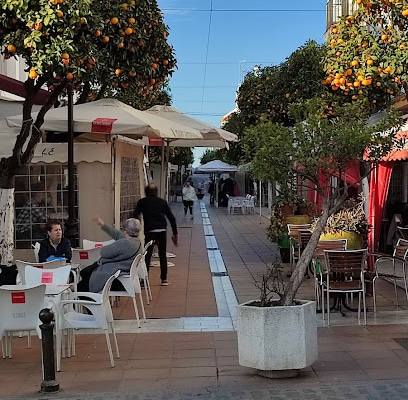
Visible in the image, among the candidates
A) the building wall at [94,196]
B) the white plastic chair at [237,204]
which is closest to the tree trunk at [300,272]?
the building wall at [94,196]

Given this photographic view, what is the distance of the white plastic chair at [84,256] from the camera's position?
31.9 feet

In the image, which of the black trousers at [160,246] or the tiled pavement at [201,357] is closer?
the tiled pavement at [201,357]

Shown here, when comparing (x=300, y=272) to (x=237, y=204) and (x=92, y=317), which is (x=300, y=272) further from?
(x=237, y=204)

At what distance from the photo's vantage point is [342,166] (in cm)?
682

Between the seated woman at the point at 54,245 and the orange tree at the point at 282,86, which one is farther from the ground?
the orange tree at the point at 282,86

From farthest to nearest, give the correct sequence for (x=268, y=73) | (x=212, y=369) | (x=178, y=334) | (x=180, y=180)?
1. (x=180, y=180)
2. (x=268, y=73)
3. (x=178, y=334)
4. (x=212, y=369)

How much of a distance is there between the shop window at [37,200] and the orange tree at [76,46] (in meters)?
2.32

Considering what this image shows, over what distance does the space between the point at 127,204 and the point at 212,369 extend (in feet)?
21.8

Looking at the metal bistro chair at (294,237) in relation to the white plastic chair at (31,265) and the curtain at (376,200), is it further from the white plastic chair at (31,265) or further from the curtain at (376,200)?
the white plastic chair at (31,265)

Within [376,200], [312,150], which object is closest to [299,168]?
[312,150]

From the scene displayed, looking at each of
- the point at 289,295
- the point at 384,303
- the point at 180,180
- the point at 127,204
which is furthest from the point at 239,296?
the point at 180,180

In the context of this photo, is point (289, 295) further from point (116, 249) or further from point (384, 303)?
point (384, 303)

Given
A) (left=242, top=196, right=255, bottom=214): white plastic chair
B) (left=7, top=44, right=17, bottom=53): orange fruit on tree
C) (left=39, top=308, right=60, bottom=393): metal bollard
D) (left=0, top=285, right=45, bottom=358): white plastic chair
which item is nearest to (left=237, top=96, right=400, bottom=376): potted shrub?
(left=39, top=308, right=60, bottom=393): metal bollard

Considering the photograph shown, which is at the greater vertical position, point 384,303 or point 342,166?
point 342,166
